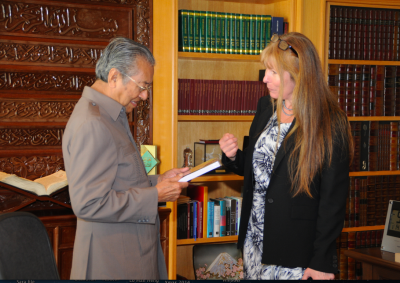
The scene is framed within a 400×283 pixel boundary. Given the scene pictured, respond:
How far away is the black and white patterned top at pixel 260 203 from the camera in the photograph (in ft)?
5.90

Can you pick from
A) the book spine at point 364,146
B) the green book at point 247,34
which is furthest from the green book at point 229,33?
the book spine at point 364,146

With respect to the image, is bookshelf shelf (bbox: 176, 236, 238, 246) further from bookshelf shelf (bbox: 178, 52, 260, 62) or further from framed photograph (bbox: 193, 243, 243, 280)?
bookshelf shelf (bbox: 178, 52, 260, 62)

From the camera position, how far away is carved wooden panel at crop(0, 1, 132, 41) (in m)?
2.65

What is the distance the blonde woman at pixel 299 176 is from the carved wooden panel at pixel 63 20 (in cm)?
144

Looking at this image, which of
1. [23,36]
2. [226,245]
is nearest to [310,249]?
[226,245]

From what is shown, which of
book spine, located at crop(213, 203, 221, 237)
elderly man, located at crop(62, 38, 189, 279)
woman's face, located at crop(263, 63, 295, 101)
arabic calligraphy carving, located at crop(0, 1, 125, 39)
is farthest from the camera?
book spine, located at crop(213, 203, 221, 237)

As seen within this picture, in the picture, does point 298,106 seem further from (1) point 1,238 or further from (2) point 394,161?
(2) point 394,161

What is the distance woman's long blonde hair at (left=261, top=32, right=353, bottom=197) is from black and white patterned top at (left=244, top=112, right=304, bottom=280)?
0.11m

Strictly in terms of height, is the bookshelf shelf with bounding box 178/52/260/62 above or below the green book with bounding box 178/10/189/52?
below

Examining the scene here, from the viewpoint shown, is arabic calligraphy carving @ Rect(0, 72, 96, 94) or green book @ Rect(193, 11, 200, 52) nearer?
arabic calligraphy carving @ Rect(0, 72, 96, 94)

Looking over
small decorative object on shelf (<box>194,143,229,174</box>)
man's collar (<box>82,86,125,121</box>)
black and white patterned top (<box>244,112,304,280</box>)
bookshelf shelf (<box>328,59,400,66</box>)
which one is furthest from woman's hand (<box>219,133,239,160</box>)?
bookshelf shelf (<box>328,59,400,66</box>)

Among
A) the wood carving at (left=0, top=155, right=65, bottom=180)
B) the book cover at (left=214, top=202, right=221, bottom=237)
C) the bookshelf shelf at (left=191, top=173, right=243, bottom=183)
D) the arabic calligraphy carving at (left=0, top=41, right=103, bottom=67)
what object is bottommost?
the book cover at (left=214, top=202, right=221, bottom=237)

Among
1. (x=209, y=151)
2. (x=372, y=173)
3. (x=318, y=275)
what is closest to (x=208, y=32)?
(x=209, y=151)

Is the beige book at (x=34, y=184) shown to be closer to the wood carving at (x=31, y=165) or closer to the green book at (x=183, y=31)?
the wood carving at (x=31, y=165)
